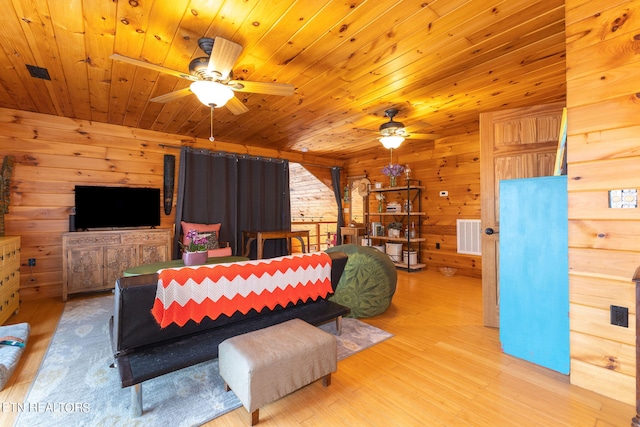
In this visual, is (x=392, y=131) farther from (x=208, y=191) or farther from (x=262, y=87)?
(x=208, y=191)

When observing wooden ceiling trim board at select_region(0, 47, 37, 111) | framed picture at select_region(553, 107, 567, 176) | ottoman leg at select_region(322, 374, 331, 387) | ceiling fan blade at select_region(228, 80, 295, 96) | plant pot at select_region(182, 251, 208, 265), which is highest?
wooden ceiling trim board at select_region(0, 47, 37, 111)

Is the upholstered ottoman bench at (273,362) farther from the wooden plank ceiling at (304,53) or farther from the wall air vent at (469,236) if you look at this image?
the wall air vent at (469,236)

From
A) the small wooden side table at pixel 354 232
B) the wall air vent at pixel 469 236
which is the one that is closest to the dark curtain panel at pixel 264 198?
the small wooden side table at pixel 354 232

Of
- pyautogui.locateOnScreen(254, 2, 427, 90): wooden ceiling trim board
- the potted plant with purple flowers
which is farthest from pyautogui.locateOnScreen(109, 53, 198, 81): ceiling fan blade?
the potted plant with purple flowers

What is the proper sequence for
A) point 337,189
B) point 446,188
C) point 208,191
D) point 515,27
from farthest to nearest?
point 337,189 → point 446,188 → point 208,191 → point 515,27

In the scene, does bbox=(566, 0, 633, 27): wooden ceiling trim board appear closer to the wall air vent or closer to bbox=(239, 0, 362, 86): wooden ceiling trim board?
bbox=(239, 0, 362, 86): wooden ceiling trim board

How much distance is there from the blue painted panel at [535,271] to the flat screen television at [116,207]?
4607 millimetres

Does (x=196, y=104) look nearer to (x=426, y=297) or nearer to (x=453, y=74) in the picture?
(x=453, y=74)

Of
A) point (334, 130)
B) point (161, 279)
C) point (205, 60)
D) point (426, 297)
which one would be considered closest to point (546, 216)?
point (426, 297)

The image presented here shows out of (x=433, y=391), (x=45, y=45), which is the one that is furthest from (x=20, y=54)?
(x=433, y=391)

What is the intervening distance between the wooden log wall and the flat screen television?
21cm

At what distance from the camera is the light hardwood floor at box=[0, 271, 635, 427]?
158 cm

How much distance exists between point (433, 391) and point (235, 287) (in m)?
1.43

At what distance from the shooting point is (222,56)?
1950 millimetres
